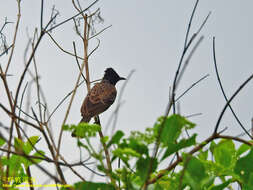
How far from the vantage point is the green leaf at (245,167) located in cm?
129

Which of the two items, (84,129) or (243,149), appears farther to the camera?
(243,149)

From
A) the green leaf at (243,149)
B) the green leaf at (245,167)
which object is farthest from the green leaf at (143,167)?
the green leaf at (243,149)

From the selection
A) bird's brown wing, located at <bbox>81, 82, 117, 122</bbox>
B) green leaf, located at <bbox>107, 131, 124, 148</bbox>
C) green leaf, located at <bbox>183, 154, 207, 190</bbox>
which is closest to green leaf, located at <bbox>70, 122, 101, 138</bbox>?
green leaf, located at <bbox>107, 131, 124, 148</bbox>

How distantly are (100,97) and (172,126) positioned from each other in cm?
515

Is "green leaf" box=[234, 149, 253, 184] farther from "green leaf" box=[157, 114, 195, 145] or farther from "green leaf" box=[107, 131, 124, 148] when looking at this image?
"green leaf" box=[107, 131, 124, 148]

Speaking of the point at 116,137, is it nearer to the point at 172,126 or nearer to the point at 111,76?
the point at 172,126

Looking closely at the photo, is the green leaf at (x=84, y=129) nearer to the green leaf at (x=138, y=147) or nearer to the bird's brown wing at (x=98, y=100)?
the green leaf at (x=138, y=147)

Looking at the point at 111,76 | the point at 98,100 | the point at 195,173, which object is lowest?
the point at 195,173

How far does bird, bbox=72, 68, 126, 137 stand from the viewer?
5.66 m

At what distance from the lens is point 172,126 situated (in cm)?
112

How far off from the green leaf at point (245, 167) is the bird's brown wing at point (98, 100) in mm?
3978

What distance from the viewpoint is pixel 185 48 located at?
148 centimetres

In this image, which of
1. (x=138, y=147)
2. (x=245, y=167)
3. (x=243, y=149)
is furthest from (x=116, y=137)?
(x=243, y=149)

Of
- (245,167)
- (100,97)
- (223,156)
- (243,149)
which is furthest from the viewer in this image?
(100,97)
